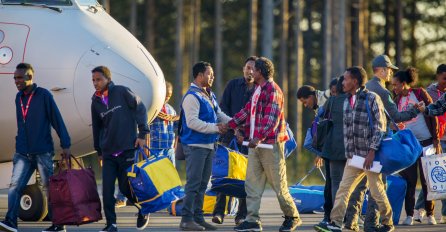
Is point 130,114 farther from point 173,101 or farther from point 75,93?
point 173,101

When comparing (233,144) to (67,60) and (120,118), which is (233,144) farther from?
(120,118)

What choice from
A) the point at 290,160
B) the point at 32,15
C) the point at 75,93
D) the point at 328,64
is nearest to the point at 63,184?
the point at 75,93

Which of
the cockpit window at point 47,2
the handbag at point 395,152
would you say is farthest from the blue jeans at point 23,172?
the handbag at point 395,152

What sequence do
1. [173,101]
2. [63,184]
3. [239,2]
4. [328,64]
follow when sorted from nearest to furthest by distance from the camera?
[63,184] < [328,64] < [173,101] < [239,2]

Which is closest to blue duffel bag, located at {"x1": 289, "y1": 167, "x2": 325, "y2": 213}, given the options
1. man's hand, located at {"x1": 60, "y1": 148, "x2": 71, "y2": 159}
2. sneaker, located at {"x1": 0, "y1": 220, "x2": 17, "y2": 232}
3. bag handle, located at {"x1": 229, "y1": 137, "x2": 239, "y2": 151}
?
bag handle, located at {"x1": 229, "y1": 137, "x2": 239, "y2": 151}

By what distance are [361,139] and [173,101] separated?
44577 mm

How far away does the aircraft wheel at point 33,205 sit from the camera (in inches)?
633

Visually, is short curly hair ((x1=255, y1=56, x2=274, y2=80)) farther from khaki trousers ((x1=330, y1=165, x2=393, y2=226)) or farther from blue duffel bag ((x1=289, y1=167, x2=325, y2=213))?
blue duffel bag ((x1=289, y1=167, x2=325, y2=213))

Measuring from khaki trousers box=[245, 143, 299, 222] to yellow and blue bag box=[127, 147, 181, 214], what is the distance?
81 centimetres

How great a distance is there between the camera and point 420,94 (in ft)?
53.1

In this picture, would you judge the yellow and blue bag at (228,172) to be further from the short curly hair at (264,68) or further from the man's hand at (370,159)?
the man's hand at (370,159)

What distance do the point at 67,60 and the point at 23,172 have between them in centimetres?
175

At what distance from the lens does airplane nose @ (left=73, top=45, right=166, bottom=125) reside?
15.0 m

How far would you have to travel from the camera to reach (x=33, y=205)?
16109mm
